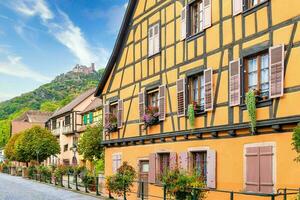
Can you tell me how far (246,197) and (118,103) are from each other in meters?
11.2

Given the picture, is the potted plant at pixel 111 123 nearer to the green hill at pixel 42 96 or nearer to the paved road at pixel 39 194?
the paved road at pixel 39 194

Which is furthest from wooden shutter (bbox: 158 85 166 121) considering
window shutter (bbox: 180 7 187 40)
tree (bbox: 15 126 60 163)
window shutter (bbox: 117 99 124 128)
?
tree (bbox: 15 126 60 163)

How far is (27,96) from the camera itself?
443 ft

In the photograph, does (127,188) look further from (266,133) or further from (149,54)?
(266,133)

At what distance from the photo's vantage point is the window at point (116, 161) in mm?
24438

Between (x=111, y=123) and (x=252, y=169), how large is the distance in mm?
11599

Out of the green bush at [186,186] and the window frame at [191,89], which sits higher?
the window frame at [191,89]

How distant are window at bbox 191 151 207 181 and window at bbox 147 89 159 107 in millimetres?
4051

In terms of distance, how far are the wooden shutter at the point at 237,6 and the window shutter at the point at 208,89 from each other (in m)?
2.15

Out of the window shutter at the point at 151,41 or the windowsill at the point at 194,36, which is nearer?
the windowsill at the point at 194,36

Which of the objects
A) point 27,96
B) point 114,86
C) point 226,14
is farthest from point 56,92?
point 226,14

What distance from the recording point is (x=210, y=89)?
54.3 feet

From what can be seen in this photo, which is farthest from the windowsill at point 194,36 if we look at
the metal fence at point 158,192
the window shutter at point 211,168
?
the metal fence at point 158,192

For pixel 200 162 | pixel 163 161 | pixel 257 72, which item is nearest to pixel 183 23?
pixel 257 72
